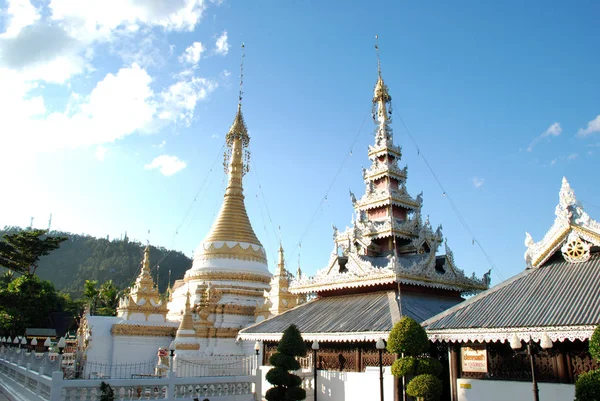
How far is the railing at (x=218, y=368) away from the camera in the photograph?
19812 mm

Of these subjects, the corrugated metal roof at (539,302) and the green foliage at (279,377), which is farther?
the green foliage at (279,377)

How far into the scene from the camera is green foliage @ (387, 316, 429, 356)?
45.4 feet

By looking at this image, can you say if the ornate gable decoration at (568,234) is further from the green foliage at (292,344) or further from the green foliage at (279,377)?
the green foliage at (279,377)

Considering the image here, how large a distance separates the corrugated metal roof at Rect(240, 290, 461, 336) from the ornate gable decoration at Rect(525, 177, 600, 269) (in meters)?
4.43

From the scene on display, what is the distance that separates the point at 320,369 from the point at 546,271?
8853mm

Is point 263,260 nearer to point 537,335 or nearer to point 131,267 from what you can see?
point 537,335

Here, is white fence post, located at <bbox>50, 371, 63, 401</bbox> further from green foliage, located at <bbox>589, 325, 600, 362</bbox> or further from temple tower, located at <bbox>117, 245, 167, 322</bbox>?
temple tower, located at <bbox>117, 245, 167, 322</bbox>

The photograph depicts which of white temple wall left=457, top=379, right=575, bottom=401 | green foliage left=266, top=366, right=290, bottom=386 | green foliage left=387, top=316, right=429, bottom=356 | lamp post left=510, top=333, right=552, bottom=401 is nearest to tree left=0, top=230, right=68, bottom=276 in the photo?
green foliage left=266, top=366, right=290, bottom=386

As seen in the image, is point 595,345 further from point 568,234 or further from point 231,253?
point 231,253

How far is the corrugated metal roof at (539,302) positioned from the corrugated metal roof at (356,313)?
6.81 feet

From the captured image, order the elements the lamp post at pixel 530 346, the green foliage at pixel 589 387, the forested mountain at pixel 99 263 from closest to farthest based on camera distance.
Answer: the green foliage at pixel 589 387, the lamp post at pixel 530 346, the forested mountain at pixel 99 263

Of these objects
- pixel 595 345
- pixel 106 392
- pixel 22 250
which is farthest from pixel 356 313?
pixel 22 250

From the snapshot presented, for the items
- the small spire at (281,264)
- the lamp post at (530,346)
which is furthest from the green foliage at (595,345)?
the small spire at (281,264)

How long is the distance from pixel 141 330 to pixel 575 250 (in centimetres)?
2735
